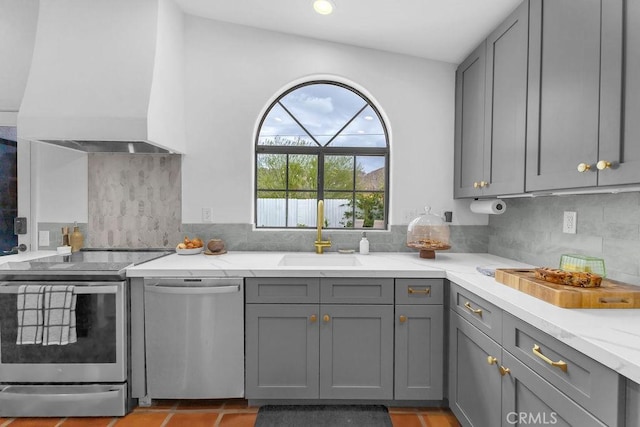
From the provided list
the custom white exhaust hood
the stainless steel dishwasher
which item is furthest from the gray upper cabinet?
the custom white exhaust hood

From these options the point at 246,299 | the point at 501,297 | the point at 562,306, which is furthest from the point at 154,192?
the point at 562,306

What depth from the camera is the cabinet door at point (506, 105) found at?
Result: 5.87 feet

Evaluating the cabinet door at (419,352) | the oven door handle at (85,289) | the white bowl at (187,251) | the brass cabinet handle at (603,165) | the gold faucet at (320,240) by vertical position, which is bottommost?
the cabinet door at (419,352)

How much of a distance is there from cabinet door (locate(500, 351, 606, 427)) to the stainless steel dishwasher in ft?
4.62

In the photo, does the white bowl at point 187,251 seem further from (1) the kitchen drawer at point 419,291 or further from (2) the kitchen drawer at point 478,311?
(2) the kitchen drawer at point 478,311

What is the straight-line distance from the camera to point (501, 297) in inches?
56.7

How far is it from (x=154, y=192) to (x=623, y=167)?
Result: 2.84 metres

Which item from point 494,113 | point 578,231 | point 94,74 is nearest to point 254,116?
point 94,74

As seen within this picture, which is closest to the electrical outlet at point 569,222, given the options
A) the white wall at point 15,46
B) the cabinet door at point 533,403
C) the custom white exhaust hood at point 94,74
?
the cabinet door at point 533,403

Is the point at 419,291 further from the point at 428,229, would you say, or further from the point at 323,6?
the point at 323,6

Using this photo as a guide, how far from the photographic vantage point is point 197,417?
2.06 meters

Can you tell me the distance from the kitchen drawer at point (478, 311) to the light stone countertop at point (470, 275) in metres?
0.05

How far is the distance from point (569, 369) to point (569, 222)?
1105 millimetres

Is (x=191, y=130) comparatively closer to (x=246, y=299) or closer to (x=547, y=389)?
(x=246, y=299)
